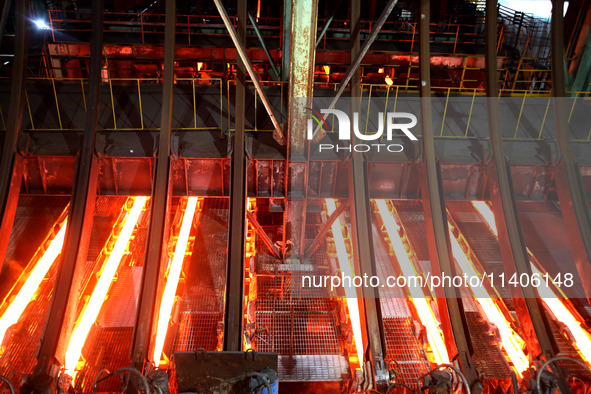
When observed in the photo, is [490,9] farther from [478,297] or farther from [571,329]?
[571,329]

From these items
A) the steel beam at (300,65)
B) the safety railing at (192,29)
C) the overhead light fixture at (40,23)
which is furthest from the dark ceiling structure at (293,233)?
the overhead light fixture at (40,23)

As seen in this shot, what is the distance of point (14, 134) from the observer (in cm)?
590

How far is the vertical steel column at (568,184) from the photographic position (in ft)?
19.0

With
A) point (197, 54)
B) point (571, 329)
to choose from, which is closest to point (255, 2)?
point (197, 54)

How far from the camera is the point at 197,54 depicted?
1066cm

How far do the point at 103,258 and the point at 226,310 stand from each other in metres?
3.14

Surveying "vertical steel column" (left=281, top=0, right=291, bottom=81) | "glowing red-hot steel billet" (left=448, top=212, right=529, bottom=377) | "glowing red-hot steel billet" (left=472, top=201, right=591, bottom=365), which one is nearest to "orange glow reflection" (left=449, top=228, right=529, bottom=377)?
"glowing red-hot steel billet" (left=448, top=212, right=529, bottom=377)

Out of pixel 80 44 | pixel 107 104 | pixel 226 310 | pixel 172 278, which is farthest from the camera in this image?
pixel 80 44

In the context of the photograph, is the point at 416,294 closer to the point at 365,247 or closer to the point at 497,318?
the point at 497,318

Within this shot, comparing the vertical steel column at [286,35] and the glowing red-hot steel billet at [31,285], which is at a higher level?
the vertical steel column at [286,35]

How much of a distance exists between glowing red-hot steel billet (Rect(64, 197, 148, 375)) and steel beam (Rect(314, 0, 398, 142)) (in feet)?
12.0

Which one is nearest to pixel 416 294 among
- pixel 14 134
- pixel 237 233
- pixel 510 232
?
pixel 510 232

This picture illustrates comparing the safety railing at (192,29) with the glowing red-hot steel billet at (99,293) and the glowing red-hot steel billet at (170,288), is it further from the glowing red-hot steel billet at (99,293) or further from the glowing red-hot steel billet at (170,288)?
the glowing red-hot steel billet at (170,288)

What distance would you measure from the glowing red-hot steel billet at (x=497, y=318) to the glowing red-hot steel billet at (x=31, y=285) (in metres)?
6.84
